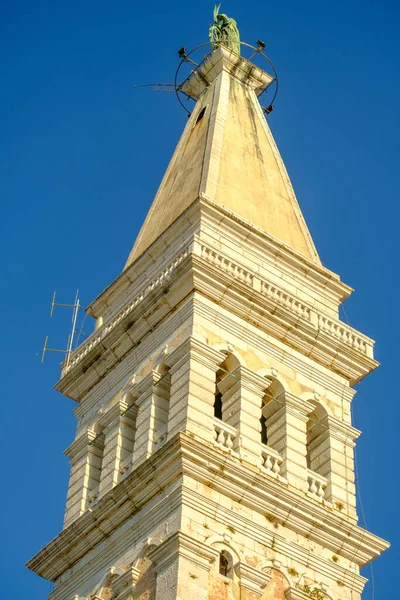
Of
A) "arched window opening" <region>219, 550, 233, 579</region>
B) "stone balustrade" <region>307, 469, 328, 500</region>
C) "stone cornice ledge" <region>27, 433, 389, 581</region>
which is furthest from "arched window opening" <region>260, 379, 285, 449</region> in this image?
"arched window opening" <region>219, 550, 233, 579</region>

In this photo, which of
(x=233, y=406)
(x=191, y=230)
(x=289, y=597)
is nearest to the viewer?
(x=289, y=597)

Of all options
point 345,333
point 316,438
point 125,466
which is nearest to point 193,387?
point 125,466

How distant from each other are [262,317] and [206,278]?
215 cm

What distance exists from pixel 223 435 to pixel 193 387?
1.64m

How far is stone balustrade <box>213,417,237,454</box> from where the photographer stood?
44.8 m

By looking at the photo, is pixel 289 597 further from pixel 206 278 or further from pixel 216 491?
pixel 206 278

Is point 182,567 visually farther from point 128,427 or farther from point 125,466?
point 128,427

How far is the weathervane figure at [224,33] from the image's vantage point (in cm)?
6462

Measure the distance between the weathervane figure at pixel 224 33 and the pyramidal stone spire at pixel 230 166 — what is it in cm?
172

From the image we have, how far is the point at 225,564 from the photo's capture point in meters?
42.2

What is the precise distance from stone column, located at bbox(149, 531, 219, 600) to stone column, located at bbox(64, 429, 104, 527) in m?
6.68

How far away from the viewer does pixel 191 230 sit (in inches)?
2044

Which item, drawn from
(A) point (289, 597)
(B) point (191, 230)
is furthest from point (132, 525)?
(B) point (191, 230)

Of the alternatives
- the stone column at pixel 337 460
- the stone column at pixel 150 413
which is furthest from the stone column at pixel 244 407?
the stone column at pixel 337 460
